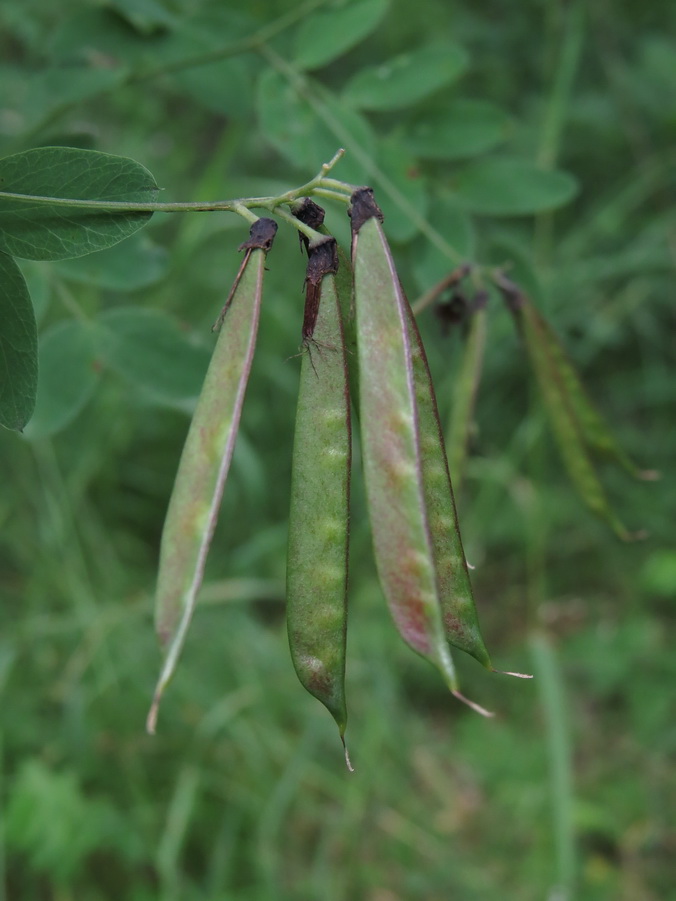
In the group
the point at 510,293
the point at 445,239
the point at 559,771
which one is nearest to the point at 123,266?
the point at 445,239

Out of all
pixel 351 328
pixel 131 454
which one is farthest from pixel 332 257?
pixel 131 454

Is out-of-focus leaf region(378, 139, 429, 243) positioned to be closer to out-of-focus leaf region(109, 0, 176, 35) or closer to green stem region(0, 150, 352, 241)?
out-of-focus leaf region(109, 0, 176, 35)

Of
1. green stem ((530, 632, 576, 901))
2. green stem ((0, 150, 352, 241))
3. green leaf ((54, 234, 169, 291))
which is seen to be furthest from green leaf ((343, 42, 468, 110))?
green stem ((530, 632, 576, 901))

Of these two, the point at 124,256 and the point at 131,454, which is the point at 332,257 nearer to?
the point at 124,256

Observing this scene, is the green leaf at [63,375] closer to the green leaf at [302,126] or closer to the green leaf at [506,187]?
the green leaf at [302,126]

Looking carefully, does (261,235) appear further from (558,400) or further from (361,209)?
(558,400)

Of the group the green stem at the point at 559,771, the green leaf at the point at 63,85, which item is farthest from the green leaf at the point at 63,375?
the green stem at the point at 559,771
